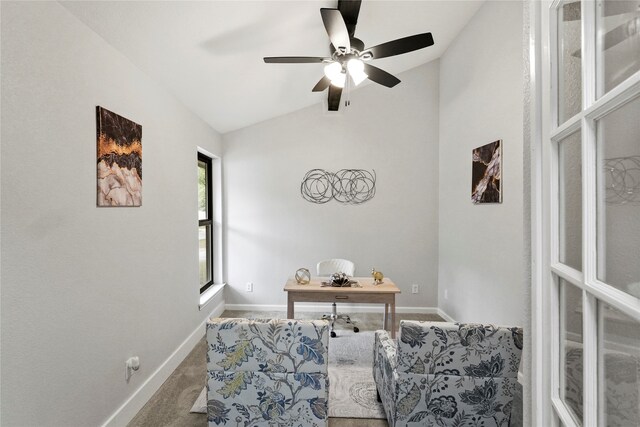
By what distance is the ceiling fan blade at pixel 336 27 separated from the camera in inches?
71.0

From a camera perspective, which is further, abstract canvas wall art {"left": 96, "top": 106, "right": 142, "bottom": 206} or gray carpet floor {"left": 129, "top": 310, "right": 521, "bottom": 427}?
gray carpet floor {"left": 129, "top": 310, "right": 521, "bottom": 427}

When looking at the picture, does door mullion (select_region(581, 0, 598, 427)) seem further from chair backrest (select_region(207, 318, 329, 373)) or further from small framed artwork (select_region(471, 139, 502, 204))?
small framed artwork (select_region(471, 139, 502, 204))

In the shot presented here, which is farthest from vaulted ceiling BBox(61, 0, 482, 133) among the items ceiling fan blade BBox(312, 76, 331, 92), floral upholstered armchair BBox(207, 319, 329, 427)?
floral upholstered armchair BBox(207, 319, 329, 427)

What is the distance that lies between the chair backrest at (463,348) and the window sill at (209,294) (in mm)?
2609

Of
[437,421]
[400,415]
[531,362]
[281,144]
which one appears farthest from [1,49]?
[281,144]

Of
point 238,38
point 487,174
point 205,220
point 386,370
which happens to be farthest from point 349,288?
point 238,38

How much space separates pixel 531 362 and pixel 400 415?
107 cm

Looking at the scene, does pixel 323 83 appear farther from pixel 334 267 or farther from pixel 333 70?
pixel 334 267

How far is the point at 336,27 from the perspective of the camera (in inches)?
76.7

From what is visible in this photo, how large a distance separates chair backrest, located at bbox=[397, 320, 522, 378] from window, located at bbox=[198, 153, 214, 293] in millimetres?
3117

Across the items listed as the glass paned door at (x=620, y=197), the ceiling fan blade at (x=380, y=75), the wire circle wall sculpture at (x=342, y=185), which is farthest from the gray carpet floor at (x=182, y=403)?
the ceiling fan blade at (x=380, y=75)

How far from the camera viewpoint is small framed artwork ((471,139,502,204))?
2.81 meters

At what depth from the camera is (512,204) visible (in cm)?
263

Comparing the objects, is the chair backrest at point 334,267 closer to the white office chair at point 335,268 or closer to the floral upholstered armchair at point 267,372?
the white office chair at point 335,268
